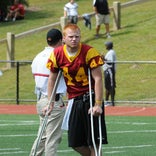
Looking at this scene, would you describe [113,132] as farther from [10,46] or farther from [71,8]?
[71,8]

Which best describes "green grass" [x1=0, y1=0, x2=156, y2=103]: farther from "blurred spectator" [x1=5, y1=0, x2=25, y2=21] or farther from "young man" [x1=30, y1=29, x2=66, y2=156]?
"young man" [x1=30, y1=29, x2=66, y2=156]

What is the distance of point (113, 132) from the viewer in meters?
16.4

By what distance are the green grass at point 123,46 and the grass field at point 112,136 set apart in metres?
5.75

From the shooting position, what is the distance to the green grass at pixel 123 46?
84.9 feet

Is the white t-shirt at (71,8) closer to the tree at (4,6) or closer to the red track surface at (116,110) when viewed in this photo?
the red track surface at (116,110)

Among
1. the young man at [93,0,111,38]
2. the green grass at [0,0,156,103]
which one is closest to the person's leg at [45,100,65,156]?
the green grass at [0,0,156,103]

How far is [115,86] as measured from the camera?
2459cm

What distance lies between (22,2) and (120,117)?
26058mm

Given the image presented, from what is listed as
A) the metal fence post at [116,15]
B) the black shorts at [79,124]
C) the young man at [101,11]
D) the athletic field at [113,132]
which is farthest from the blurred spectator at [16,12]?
the black shorts at [79,124]

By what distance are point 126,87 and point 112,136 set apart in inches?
402

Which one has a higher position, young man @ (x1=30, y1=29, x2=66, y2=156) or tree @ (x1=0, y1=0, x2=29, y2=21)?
tree @ (x1=0, y1=0, x2=29, y2=21)

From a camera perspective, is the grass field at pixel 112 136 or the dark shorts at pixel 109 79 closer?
the grass field at pixel 112 136

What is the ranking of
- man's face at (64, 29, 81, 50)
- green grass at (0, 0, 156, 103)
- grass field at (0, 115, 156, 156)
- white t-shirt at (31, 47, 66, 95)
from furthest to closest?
green grass at (0, 0, 156, 103)
grass field at (0, 115, 156, 156)
white t-shirt at (31, 47, 66, 95)
man's face at (64, 29, 81, 50)

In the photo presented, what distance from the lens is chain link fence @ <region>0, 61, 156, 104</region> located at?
2497cm
